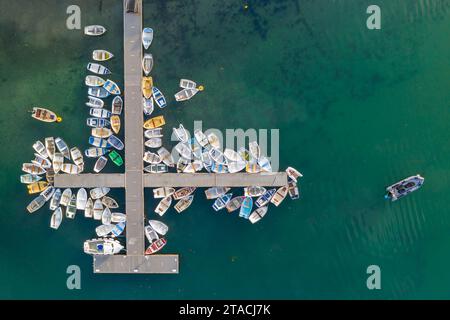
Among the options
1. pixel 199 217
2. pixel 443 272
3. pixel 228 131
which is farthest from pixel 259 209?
pixel 443 272

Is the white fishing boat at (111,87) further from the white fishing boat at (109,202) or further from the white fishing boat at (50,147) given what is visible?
the white fishing boat at (109,202)

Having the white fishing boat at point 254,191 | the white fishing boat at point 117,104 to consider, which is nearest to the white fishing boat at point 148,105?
the white fishing boat at point 117,104

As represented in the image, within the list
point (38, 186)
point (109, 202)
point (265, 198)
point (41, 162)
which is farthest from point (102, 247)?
point (265, 198)

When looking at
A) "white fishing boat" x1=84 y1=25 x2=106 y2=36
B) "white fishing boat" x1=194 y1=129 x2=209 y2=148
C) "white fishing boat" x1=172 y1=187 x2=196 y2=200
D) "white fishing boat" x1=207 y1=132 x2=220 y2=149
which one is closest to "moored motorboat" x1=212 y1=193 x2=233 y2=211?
"white fishing boat" x1=172 y1=187 x2=196 y2=200

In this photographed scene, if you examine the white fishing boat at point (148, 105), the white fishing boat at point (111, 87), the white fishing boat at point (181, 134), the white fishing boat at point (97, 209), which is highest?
the white fishing boat at point (111, 87)

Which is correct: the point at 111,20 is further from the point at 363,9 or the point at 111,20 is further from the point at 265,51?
the point at 363,9
